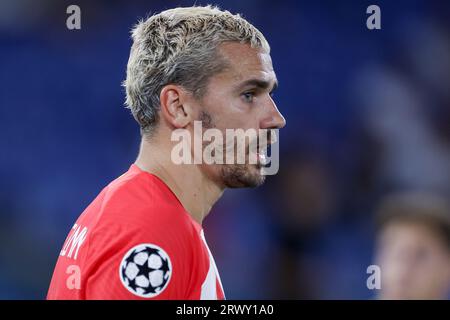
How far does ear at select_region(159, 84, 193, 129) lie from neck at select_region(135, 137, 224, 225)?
0.10 m

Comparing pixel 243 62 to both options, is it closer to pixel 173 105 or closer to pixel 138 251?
pixel 173 105

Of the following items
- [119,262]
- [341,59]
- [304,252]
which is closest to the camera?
[119,262]

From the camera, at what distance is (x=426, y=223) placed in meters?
2.39

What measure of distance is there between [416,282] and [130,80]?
1242 millimetres

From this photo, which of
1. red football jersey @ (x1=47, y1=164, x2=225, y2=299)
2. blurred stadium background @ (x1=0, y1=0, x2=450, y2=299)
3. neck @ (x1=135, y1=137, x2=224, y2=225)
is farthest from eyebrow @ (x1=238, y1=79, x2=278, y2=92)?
blurred stadium background @ (x1=0, y1=0, x2=450, y2=299)

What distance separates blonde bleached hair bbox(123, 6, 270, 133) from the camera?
2598 mm

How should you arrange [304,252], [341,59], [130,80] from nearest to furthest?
[130,80]
[304,252]
[341,59]

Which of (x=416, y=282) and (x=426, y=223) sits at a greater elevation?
(x=426, y=223)

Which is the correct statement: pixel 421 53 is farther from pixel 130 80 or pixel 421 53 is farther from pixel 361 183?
pixel 130 80

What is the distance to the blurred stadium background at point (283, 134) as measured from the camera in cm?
547

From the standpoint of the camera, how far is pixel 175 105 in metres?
2.60

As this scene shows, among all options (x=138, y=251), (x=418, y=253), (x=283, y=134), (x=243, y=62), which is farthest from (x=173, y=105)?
(x=283, y=134)

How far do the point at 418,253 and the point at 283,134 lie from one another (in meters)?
3.46
